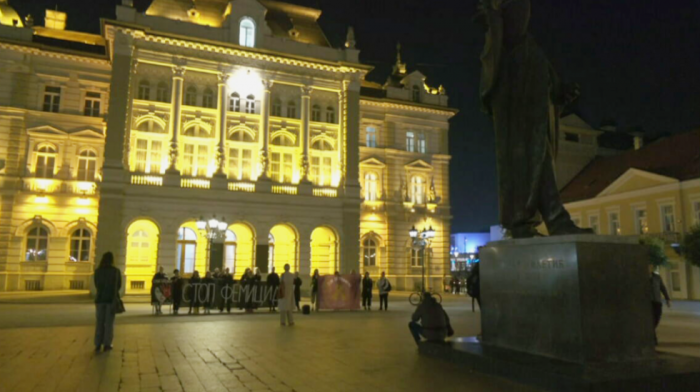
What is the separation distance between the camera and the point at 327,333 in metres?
12.5

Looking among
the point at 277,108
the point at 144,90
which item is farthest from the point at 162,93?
the point at 277,108

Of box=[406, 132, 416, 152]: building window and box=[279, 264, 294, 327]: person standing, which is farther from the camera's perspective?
box=[406, 132, 416, 152]: building window

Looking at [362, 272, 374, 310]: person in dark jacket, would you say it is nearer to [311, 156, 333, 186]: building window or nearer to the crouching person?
[311, 156, 333, 186]: building window

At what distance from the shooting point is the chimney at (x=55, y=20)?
40.2 m

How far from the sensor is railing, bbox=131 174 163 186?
30.3 meters

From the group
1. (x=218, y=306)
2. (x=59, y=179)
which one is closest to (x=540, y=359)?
(x=218, y=306)

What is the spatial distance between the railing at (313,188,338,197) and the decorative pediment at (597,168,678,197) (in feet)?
72.4

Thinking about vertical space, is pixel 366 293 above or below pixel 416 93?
below

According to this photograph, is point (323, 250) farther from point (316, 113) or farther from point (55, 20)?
point (55, 20)

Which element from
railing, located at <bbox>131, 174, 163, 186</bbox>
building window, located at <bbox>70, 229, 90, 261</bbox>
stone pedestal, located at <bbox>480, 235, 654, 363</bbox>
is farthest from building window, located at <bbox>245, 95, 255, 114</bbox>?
stone pedestal, located at <bbox>480, 235, 654, 363</bbox>

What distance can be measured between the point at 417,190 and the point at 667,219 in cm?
1788

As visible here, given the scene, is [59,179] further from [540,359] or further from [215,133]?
[540,359]

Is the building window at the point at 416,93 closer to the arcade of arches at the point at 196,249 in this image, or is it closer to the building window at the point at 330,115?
the building window at the point at 330,115

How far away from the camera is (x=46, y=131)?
3303cm
